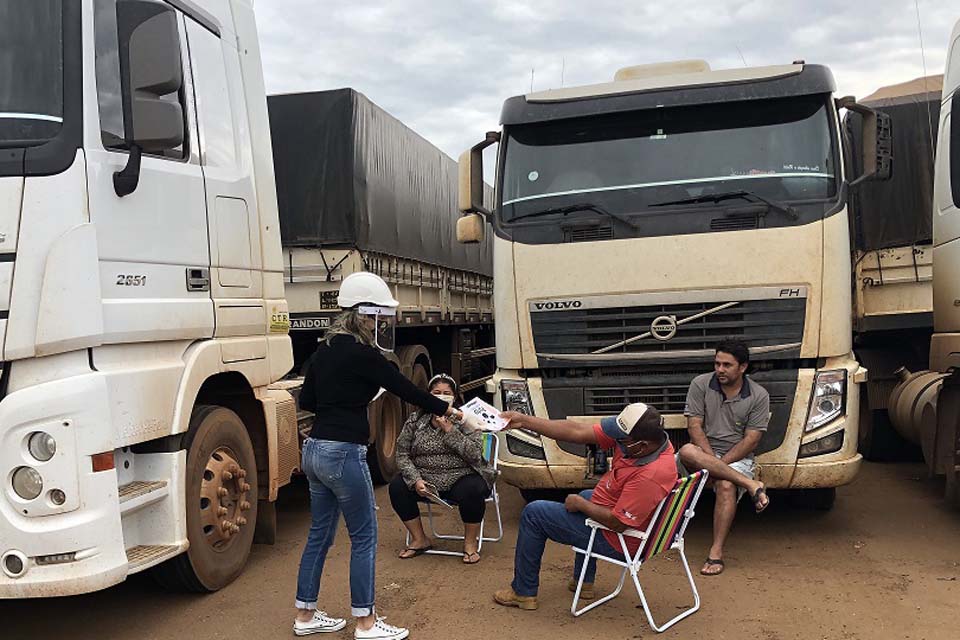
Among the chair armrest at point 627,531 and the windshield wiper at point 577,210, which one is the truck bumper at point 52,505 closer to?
the chair armrest at point 627,531

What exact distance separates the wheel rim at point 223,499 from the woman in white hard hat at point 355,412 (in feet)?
2.56

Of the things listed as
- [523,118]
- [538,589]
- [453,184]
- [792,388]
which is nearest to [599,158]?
[523,118]

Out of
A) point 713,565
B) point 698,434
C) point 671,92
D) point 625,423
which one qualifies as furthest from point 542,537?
point 671,92

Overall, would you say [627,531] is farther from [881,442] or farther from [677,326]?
[881,442]

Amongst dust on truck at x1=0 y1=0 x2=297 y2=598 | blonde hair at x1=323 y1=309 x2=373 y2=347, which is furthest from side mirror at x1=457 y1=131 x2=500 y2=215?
blonde hair at x1=323 y1=309 x2=373 y2=347

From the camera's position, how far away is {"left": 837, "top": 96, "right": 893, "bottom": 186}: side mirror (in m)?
5.54

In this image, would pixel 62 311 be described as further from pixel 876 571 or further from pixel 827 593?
pixel 876 571

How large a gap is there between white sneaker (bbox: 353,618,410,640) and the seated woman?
1290mm

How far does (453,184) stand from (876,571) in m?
7.33

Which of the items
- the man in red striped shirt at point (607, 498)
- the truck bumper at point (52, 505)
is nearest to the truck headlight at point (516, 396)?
the man in red striped shirt at point (607, 498)

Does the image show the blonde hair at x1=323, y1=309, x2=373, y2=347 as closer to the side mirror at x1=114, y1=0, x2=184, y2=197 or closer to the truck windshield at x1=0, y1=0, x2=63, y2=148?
the side mirror at x1=114, y1=0, x2=184, y2=197

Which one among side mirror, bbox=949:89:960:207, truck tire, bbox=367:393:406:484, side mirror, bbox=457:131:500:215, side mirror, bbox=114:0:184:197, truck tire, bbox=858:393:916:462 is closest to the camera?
side mirror, bbox=114:0:184:197

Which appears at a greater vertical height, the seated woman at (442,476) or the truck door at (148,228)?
the truck door at (148,228)

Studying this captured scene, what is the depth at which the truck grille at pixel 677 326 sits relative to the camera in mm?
5271
